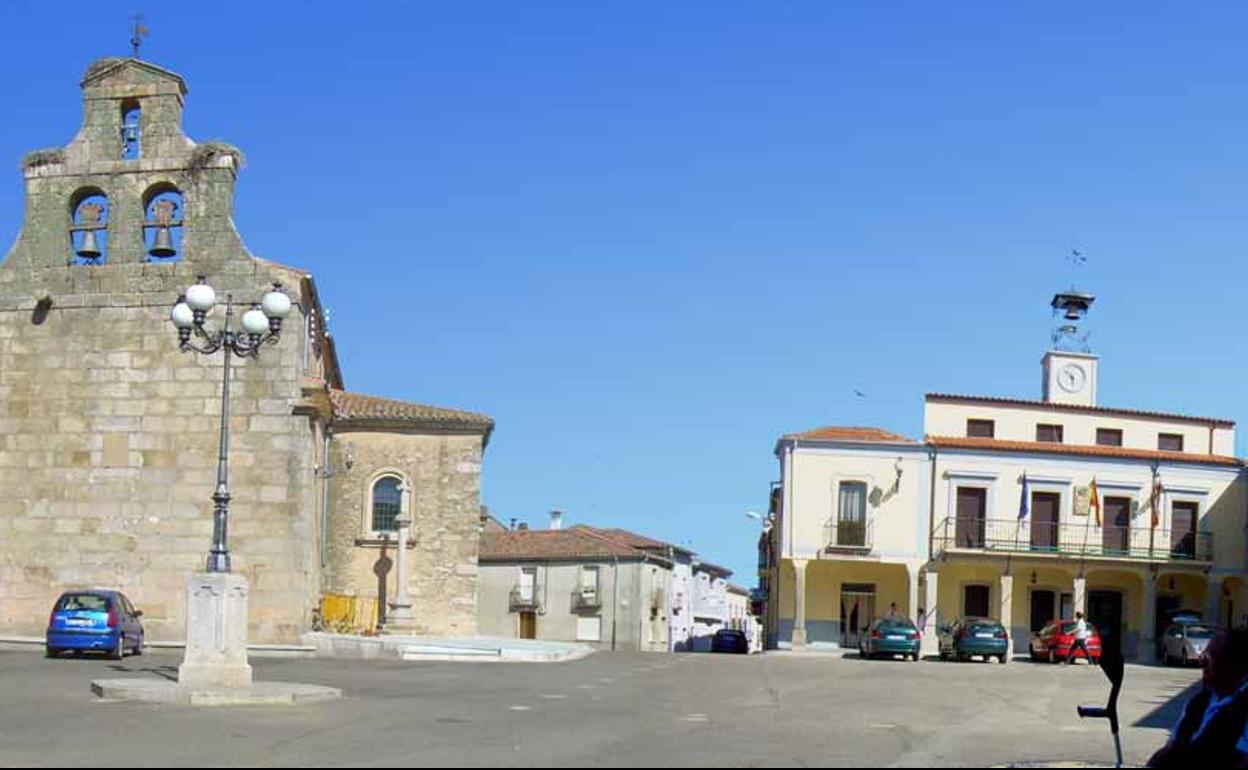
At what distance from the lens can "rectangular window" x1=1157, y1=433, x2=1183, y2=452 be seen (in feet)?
169

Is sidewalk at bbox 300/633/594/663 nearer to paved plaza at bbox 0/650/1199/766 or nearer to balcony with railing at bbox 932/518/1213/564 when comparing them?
paved plaza at bbox 0/650/1199/766

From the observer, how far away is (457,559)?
34656 millimetres

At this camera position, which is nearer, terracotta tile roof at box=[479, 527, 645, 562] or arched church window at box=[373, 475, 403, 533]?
arched church window at box=[373, 475, 403, 533]

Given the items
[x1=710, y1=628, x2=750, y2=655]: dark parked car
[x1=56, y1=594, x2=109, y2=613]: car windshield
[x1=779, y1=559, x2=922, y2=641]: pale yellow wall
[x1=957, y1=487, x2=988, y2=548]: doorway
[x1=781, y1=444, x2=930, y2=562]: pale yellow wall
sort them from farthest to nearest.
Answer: [x1=710, y1=628, x2=750, y2=655]: dark parked car → [x1=779, y1=559, x2=922, y2=641]: pale yellow wall → [x1=781, y1=444, x2=930, y2=562]: pale yellow wall → [x1=957, y1=487, x2=988, y2=548]: doorway → [x1=56, y1=594, x2=109, y2=613]: car windshield

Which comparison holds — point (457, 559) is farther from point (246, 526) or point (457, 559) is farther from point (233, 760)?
point (233, 760)

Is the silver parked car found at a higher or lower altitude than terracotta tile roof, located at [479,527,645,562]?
lower

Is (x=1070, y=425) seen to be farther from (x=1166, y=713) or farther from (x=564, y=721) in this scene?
(x=564, y=721)

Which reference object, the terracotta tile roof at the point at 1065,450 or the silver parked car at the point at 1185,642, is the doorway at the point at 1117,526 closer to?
the terracotta tile roof at the point at 1065,450

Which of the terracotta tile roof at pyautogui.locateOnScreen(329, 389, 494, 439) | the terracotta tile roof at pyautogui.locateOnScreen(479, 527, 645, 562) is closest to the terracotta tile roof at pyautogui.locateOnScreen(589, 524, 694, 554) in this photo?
the terracotta tile roof at pyautogui.locateOnScreen(479, 527, 645, 562)

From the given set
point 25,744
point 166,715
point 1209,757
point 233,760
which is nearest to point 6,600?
point 166,715

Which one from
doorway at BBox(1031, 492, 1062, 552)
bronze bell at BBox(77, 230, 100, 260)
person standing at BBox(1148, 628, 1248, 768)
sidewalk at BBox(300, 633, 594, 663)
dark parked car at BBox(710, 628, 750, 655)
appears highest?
bronze bell at BBox(77, 230, 100, 260)

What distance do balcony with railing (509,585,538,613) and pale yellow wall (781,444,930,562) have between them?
19.1 meters

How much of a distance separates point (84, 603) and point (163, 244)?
8024 mm

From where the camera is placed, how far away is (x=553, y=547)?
6544 cm
